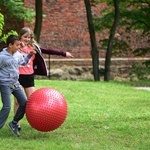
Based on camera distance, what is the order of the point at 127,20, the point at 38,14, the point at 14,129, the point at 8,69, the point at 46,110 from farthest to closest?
the point at 127,20, the point at 38,14, the point at 14,129, the point at 8,69, the point at 46,110

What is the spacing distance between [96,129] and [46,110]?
1654mm

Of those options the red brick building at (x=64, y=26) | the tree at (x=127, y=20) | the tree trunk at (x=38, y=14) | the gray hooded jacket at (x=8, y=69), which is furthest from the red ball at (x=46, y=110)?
the red brick building at (x=64, y=26)

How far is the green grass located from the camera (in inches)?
339

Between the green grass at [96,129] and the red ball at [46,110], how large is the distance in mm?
273

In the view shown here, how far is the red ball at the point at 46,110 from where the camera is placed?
869 centimetres

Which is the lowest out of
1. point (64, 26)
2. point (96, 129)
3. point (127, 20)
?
point (64, 26)

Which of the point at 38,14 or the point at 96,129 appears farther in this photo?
the point at 38,14

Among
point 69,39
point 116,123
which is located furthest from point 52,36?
point 116,123

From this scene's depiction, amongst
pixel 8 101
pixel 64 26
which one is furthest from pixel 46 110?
pixel 64 26

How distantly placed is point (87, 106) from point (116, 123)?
8.80ft

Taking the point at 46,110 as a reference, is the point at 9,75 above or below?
above

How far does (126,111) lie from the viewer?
1252cm

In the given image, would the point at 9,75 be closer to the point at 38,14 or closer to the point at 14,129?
the point at 14,129

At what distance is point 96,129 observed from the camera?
10.1m
